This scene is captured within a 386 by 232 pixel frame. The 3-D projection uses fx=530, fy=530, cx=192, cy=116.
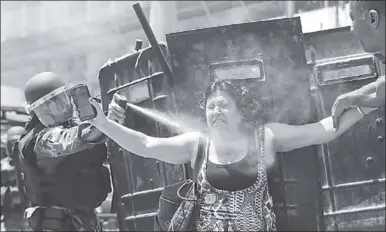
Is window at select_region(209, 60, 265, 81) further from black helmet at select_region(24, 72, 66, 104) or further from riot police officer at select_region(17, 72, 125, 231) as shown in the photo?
black helmet at select_region(24, 72, 66, 104)

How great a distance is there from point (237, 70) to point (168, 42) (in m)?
0.62

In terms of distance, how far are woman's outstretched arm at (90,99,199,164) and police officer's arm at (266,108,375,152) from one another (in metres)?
0.56

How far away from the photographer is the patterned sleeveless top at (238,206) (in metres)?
3.34

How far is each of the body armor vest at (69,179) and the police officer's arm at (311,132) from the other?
201 cm

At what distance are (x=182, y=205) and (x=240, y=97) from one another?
0.83 meters

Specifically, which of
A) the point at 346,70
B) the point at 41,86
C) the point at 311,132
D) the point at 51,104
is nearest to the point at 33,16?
the point at 41,86

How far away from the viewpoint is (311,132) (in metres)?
3.46

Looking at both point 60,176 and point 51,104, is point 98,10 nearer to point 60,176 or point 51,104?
point 51,104

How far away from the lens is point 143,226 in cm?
477

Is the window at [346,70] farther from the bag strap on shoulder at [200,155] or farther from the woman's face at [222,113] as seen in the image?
the bag strap on shoulder at [200,155]

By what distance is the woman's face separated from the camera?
3469 millimetres

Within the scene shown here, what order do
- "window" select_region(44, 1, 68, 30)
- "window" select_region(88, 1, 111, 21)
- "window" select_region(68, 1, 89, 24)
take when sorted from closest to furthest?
"window" select_region(88, 1, 111, 21) → "window" select_region(68, 1, 89, 24) → "window" select_region(44, 1, 68, 30)

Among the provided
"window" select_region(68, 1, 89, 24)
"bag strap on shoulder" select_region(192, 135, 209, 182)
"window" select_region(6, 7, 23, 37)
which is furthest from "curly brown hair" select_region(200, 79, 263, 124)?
"window" select_region(6, 7, 23, 37)

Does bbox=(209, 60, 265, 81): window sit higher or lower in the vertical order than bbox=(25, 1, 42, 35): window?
lower
